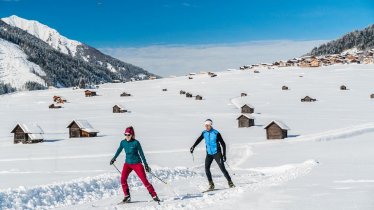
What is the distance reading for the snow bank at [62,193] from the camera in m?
13.1

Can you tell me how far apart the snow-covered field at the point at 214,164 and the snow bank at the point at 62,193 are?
29 mm

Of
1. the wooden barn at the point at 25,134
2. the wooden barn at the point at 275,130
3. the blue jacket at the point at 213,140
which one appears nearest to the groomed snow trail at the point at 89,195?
the blue jacket at the point at 213,140

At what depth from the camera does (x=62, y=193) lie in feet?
47.1

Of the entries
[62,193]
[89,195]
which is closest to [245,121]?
[89,195]

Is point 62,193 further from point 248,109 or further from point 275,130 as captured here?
point 248,109

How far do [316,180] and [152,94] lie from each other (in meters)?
96.6

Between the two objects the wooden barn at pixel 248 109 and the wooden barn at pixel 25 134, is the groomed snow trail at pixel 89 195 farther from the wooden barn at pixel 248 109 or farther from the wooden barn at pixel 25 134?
the wooden barn at pixel 248 109

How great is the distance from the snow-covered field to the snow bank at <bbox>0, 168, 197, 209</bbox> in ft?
0.09

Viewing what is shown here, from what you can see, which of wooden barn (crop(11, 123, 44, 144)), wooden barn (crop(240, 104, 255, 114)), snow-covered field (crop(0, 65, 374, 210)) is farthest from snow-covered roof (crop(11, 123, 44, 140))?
wooden barn (crop(240, 104, 255, 114))

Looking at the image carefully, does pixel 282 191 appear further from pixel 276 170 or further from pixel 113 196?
pixel 276 170

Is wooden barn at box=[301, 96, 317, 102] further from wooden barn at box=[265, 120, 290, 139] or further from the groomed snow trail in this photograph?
the groomed snow trail

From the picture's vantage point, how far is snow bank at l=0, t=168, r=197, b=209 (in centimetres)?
1311

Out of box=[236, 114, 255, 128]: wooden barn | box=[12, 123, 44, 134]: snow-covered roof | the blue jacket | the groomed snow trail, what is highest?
the blue jacket

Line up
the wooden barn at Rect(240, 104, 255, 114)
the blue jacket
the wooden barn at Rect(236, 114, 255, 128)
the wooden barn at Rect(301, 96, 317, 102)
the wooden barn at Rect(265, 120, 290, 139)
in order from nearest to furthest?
1. the blue jacket
2. the wooden barn at Rect(265, 120, 290, 139)
3. the wooden barn at Rect(236, 114, 255, 128)
4. the wooden barn at Rect(240, 104, 255, 114)
5. the wooden barn at Rect(301, 96, 317, 102)
